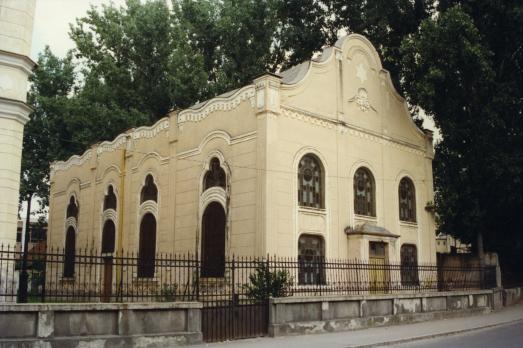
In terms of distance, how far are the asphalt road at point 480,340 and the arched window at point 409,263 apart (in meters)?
6.40

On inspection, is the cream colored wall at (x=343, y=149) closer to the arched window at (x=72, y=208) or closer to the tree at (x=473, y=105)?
the tree at (x=473, y=105)

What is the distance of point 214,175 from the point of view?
71.1 ft

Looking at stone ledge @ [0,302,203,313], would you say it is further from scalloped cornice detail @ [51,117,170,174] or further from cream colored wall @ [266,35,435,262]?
scalloped cornice detail @ [51,117,170,174]

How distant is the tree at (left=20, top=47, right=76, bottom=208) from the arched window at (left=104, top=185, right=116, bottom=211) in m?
8.95

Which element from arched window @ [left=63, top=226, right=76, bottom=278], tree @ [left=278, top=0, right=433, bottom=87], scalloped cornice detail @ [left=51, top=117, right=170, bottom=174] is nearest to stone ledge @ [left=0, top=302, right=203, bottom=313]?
scalloped cornice detail @ [left=51, top=117, right=170, bottom=174]

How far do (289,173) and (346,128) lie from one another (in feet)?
12.8

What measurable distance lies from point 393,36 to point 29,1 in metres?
22.4

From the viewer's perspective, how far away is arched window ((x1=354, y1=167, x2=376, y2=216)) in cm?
2247

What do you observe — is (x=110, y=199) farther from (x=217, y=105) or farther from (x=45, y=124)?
(x=45, y=124)

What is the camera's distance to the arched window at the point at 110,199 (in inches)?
1104

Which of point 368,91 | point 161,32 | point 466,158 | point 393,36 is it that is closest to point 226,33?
point 161,32

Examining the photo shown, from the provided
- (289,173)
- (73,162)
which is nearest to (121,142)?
(73,162)

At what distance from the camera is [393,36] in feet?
103

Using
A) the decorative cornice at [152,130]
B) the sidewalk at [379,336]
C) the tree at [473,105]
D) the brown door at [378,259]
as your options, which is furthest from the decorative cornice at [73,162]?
the sidewalk at [379,336]
